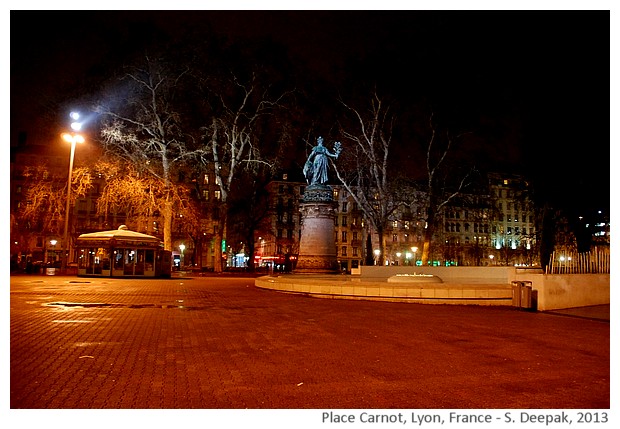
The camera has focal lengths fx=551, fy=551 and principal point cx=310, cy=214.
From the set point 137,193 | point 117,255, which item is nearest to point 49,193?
point 117,255

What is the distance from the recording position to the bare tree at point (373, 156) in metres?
35.7

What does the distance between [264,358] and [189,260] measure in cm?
7907

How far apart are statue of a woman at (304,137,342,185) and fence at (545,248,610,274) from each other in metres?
17.8

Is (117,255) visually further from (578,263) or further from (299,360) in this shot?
(299,360)

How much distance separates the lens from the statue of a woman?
111ft

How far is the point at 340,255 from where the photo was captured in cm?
9719

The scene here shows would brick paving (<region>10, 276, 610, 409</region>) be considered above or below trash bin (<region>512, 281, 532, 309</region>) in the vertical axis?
below

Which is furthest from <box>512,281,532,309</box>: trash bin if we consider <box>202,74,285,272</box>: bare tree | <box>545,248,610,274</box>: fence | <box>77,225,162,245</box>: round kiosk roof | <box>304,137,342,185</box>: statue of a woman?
<box>77,225,162,245</box>: round kiosk roof

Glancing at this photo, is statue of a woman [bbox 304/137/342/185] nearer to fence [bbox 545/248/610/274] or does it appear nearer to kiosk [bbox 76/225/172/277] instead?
kiosk [bbox 76/225/172/277]

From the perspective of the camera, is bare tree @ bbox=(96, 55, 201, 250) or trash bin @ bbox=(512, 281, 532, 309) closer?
trash bin @ bbox=(512, 281, 532, 309)

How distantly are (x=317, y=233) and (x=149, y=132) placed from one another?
12632mm

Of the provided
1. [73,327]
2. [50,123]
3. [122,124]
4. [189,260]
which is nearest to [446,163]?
[122,124]

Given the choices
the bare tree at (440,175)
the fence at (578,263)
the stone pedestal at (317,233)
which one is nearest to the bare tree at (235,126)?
the stone pedestal at (317,233)
